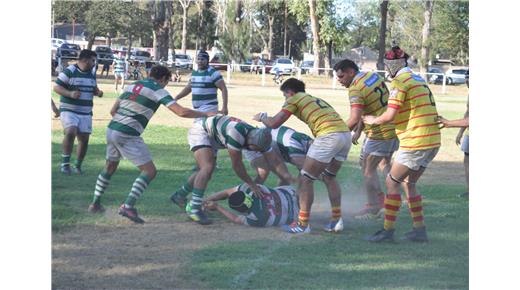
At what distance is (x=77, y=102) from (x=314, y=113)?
15.5 feet

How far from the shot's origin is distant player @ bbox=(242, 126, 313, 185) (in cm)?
965

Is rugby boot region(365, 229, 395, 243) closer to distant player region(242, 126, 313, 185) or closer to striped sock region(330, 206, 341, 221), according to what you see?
striped sock region(330, 206, 341, 221)

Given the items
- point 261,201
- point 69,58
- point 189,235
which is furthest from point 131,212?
point 69,58

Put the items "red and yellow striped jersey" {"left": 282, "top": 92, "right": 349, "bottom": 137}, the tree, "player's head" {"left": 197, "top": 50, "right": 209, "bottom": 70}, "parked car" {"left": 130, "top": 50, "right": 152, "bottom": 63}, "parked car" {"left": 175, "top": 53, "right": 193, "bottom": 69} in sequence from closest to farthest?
"red and yellow striped jersey" {"left": 282, "top": 92, "right": 349, "bottom": 137} → "player's head" {"left": 197, "top": 50, "right": 209, "bottom": 70} → "parked car" {"left": 175, "top": 53, "right": 193, "bottom": 69} → "parked car" {"left": 130, "top": 50, "right": 152, "bottom": 63} → the tree

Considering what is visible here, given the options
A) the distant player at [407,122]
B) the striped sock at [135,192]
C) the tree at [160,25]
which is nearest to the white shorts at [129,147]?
the striped sock at [135,192]

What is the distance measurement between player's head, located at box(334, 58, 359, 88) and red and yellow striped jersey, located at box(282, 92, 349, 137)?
570 millimetres

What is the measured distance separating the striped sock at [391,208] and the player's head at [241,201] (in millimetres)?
1519

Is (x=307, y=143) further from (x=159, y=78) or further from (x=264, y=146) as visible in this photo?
(x=159, y=78)

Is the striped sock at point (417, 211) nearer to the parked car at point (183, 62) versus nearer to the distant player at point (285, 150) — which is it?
the distant player at point (285, 150)

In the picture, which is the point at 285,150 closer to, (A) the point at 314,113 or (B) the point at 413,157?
(A) the point at 314,113

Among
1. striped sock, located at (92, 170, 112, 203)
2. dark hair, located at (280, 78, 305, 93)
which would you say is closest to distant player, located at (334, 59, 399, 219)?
dark hair, located at (280, 78, 305, 93)

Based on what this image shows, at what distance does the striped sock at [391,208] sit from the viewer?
26.7ft

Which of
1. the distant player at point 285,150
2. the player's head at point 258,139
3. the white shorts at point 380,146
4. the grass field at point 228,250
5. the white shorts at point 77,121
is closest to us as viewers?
the grass field at point 228,250

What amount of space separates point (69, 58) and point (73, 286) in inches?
1468
